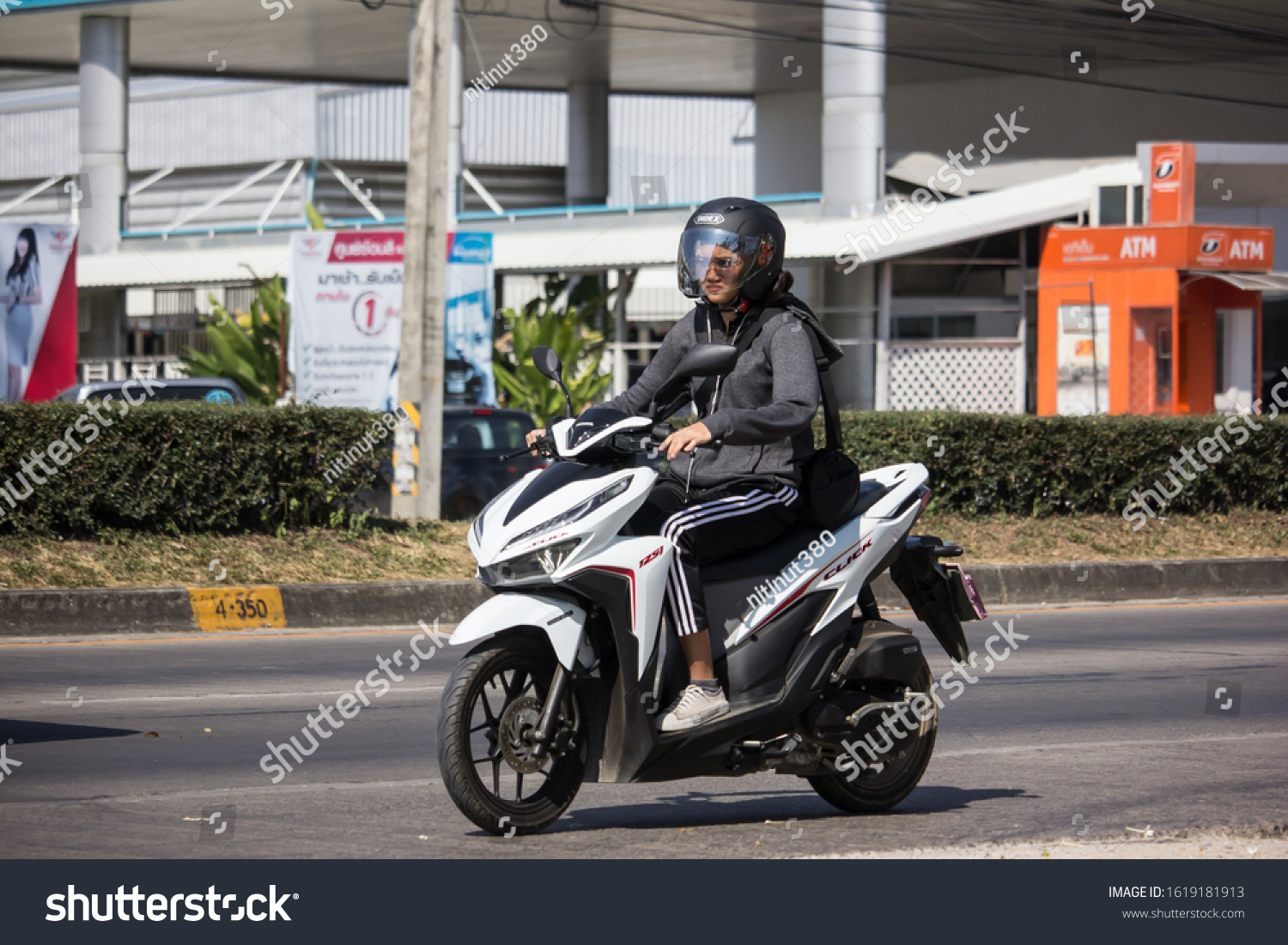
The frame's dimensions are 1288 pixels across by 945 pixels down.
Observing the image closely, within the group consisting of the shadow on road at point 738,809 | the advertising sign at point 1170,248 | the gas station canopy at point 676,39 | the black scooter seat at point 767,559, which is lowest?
the shadow on road at point 738,809

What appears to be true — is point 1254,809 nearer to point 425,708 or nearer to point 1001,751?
point 1001,751

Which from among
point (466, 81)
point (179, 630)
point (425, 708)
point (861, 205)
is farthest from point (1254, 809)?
point (466, 81)

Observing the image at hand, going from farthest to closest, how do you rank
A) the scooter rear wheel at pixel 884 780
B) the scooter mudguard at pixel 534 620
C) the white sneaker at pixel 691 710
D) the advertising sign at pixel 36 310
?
1. the advertising sign at pixel 36 310
2. the scooter rear wheel at pixel 884 780
3. the white sneaker at pixel 691 710
4. the scooter mudguard at pixel 534 620

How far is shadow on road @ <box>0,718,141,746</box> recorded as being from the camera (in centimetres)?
688

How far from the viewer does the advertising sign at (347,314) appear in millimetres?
16859

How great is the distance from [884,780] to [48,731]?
3.80 meters

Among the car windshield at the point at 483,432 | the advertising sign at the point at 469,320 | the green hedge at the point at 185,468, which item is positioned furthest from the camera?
the advertising sign at the point at 469,320

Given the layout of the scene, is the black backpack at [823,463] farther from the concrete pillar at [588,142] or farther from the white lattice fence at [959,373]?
the concrete pillar at [588,142]

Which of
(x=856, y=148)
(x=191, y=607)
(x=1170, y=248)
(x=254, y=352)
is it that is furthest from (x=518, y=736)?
(x=856, y=148)

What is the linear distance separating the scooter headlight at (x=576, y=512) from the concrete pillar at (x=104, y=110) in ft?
96.1

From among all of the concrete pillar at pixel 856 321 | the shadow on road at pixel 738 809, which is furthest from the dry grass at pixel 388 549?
the concrete pillar at pixel 856 321

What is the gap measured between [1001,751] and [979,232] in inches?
756

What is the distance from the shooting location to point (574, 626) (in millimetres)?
4730

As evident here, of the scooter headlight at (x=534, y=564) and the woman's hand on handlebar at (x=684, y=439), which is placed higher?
the woman's hand on handlebar at (x=684, y=439)
